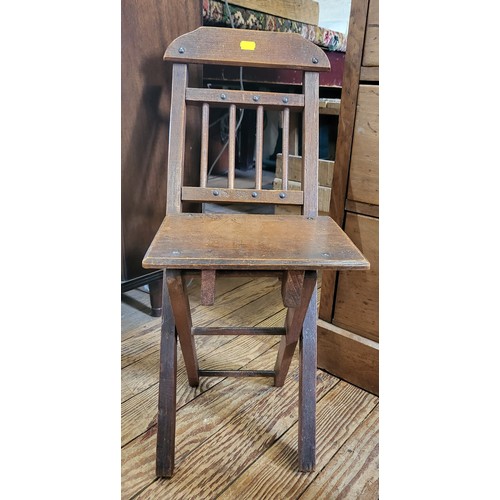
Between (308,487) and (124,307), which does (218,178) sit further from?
(308,487)

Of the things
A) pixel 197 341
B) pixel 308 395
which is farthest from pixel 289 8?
pixel 308 395

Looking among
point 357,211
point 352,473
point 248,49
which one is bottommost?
point 352,473

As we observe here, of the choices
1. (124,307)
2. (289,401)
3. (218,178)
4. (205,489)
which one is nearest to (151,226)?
(124,307)

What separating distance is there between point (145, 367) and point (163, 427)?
0.36 metres

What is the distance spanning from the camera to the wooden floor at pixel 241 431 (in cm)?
83

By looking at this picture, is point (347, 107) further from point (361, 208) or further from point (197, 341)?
point (197, 341)

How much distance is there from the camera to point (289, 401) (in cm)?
106

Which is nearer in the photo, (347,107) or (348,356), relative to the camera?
(347,107)

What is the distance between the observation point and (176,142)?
0.93m

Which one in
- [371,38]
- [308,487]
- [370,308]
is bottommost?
[308,487]

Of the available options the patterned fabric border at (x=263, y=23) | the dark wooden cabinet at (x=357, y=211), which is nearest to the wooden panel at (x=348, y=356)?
the dark wooden cabinet at (x=357, y=211)

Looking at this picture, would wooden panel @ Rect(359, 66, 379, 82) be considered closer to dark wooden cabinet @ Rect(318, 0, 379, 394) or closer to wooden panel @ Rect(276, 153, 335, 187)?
dark wooden cabinet @ Rect(318, 0, 379, 394)

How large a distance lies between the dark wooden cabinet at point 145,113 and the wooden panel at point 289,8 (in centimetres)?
56

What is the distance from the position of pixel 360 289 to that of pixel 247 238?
0.46 metres
